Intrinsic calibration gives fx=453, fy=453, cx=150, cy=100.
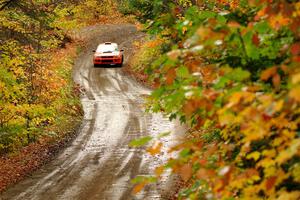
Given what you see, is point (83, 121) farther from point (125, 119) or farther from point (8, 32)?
point (8, 32)

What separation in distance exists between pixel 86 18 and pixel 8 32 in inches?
1253

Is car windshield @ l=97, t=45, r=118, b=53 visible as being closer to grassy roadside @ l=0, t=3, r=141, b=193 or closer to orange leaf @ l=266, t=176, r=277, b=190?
grassy roadside @ l=0, t=3, r=141, b=193

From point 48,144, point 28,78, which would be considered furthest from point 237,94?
point 48,144

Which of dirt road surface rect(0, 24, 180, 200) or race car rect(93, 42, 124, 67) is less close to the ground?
race car rect(93, 42, 124, 67)

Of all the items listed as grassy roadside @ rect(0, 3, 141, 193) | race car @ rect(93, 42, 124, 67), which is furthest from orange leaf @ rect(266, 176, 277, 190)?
race car @ rect(93, 42, 124, 67)

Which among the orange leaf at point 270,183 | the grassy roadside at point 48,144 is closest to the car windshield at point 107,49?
the grassy roadside at point 48,144

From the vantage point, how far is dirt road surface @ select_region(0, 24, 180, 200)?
40.2ft

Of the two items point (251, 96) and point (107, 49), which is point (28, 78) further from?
point (107, 49)

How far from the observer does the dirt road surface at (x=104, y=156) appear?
40.2 ft

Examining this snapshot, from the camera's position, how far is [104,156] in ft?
52.5

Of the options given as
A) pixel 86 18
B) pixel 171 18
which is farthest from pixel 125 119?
pixel 86 18

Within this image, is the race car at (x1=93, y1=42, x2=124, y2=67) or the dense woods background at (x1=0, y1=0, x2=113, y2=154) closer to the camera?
the dense woods background at (x1=0, y1=0, x2=113, y2=154)

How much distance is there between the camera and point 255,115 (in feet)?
9.44

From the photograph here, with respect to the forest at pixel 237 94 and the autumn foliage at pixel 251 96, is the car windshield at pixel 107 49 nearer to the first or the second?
the forest at pixel 237 94
